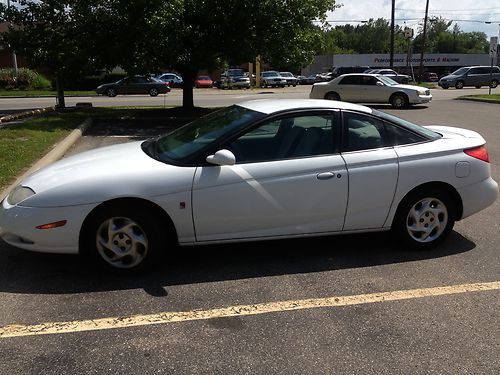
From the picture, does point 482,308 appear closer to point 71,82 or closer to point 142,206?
point 142,206

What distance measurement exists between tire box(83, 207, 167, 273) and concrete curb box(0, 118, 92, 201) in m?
2.45

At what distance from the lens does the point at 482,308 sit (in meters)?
3.69

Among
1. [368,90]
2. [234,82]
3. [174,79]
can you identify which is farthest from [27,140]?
[234,82]

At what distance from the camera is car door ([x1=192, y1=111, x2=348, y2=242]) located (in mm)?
4172

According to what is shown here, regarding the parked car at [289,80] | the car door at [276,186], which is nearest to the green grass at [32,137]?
the car door at [276,186]

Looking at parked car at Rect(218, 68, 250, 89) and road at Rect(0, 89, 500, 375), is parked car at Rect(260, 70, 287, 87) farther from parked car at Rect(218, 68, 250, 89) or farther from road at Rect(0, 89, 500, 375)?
road at Rect(0, 89, 500, 375)

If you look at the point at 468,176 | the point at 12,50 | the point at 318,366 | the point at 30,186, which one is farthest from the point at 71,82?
the point at 318,366

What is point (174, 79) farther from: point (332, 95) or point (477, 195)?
point (477, 195)

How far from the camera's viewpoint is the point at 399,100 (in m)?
21.5

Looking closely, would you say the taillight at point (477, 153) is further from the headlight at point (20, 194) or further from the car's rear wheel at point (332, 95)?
the car's rear wheel at point (332, 95)

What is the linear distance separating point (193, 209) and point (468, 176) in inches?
101

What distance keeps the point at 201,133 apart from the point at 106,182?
1.06 metres

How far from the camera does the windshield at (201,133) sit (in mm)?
4410

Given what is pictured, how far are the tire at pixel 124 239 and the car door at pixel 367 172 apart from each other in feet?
5.48
